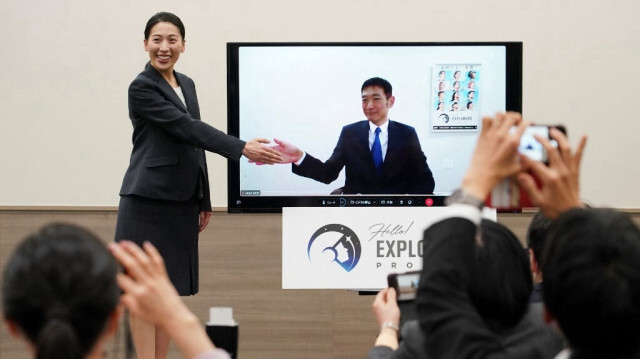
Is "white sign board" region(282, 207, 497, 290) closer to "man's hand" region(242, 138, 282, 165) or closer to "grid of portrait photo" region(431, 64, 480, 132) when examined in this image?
"man's hand" region(242, 138, 282, 165)

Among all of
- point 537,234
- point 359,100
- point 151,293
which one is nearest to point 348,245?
point 359,100

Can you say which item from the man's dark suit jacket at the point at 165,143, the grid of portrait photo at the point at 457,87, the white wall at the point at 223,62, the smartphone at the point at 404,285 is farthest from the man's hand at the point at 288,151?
the smartphone at the point at 404,285

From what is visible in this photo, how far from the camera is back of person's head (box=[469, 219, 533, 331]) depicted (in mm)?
1317

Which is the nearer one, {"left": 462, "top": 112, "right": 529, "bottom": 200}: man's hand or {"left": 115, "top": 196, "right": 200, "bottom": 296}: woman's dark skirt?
{"left": 462, "top": 112, "right": 529, "bottom": 200}: man's hand

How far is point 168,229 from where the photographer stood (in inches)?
140

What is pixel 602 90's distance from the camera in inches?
178

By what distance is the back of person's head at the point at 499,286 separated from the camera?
1.32m

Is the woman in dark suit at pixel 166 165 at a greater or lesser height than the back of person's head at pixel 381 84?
lesser

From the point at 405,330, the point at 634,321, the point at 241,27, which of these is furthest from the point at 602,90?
the point at 634,321

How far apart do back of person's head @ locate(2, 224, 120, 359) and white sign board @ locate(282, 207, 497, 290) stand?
2.25 metres

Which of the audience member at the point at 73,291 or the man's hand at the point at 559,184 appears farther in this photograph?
the man's hand at the point at 559,184

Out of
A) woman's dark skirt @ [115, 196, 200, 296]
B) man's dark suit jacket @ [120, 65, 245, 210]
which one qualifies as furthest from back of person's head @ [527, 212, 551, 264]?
woman's dark skirt @ [115, 196, 200, 296]

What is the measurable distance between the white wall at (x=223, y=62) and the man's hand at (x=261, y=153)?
1.14 m

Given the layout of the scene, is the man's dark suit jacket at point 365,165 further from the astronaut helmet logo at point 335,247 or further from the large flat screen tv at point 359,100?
the astronaut helmet logo at point 335,247
